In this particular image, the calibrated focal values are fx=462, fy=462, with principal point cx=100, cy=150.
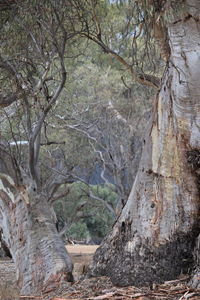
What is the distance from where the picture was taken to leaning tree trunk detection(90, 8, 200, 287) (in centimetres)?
389

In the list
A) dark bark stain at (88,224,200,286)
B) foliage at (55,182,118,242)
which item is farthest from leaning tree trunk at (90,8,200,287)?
foliage at (55,182,118,242)

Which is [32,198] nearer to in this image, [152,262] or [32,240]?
[32,240]

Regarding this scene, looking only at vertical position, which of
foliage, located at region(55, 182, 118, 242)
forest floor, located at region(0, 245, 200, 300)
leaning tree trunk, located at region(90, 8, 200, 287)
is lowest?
forest floor, located at region(0, 245, 200, 300)

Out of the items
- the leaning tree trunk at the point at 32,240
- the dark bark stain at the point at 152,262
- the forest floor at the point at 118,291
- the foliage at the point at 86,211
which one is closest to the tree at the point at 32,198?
the leaning tree trunk at the point at 32,240

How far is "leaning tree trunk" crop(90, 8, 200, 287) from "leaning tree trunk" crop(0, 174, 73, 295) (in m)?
0.83

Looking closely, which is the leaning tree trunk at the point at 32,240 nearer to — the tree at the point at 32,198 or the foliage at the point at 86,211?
the tree at the point at 32,198

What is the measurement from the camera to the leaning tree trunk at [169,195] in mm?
3887

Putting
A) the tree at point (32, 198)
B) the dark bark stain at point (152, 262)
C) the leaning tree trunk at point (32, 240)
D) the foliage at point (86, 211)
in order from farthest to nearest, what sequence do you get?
the foliage at point (86, 211), the tree at point (32, 198), the leaning tree trunk at point (32, 240), the dark bark stain at point (152, 262)

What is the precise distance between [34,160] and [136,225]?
2021 mm

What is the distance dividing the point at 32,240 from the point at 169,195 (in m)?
1.89

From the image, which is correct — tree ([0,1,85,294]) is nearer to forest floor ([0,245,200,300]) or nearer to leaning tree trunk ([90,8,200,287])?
forest floor ([0,245,200,300])

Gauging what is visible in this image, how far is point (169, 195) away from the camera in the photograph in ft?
13.3

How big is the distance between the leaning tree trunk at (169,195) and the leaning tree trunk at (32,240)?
0.83 m

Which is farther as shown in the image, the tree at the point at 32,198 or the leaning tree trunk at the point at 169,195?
the tree at the point at 32,198
